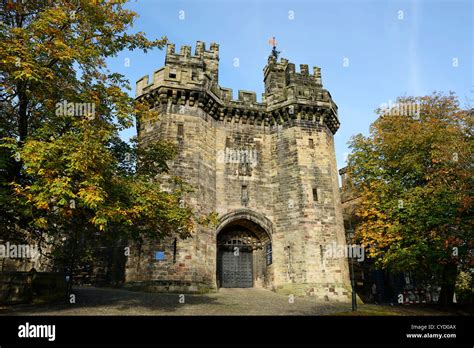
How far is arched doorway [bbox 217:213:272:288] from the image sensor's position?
1983 cm

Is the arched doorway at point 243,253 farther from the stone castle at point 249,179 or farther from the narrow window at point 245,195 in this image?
the narrow window at point 245,195

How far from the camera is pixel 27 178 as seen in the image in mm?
10664

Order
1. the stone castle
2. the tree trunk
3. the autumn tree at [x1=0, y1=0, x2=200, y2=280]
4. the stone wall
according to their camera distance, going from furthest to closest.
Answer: the stone castle < the tree trunk < the stone wall < the autumn tree at [x1=0, y1=0, x2=200, y2=280]

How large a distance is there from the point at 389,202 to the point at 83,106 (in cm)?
1426

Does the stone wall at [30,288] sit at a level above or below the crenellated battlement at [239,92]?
below

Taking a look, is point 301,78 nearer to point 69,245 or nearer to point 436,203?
point 436,203

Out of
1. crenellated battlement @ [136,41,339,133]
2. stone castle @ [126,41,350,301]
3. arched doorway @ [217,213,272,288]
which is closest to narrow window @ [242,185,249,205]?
stone castle @ [126,41,350,301]

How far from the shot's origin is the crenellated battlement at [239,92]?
19516 mm

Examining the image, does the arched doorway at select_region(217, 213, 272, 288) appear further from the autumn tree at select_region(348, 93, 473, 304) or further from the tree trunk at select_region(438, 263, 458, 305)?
the tree trunk at select_region(438, 263, 458, 305)

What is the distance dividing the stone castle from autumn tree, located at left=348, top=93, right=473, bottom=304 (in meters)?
2.39

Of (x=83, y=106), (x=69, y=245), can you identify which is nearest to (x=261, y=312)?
(x=83, y=106)

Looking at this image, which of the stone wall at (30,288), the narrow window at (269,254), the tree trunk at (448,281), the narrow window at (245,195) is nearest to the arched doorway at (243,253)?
the narrow window at (269,254)

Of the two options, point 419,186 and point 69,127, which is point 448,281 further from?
point 69,127

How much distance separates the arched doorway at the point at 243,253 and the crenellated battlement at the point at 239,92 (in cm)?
667
